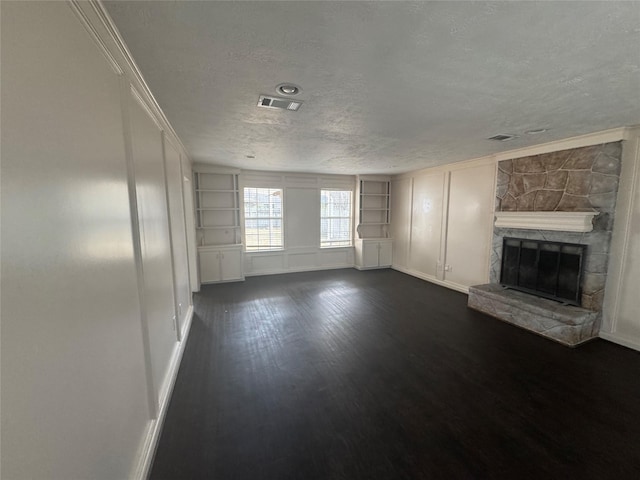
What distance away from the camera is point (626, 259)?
320cm

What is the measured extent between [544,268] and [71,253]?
5153 mm

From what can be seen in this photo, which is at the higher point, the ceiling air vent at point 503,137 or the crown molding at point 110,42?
the ceiling air vent at point 503,137

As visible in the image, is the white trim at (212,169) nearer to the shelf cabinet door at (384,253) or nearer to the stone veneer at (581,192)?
the shelf cabinet door at (384,253)

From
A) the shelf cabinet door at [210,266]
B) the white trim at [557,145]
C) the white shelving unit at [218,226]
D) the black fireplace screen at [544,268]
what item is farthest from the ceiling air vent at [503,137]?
the shelf cabinet door at [210,266]

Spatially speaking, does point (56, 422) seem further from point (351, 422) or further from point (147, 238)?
point (351, 422)

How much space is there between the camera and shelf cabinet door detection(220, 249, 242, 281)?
19.4 ft

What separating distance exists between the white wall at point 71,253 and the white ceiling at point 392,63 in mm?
424

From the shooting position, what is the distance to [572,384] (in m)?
2.51

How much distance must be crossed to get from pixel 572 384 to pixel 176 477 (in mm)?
3423

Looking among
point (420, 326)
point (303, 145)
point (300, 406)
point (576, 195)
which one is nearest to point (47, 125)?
point (300, 406)

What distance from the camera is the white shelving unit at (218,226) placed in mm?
5777

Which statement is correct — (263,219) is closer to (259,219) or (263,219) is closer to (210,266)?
(259,219)

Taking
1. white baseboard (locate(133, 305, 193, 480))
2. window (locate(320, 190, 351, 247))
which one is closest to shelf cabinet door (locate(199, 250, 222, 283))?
window (locate(320, 190, 351, 247))

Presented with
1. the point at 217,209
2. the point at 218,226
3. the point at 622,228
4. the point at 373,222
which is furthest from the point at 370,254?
the point at 622,228
